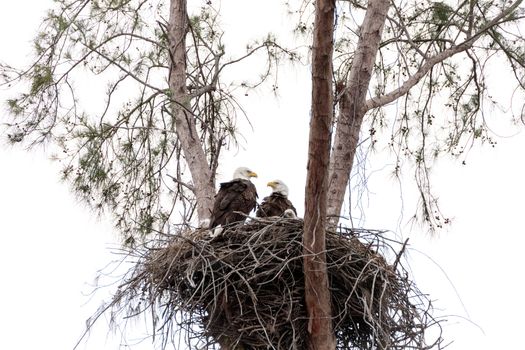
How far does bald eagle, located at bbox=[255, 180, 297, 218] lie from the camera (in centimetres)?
769

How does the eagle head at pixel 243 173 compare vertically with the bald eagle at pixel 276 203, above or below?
above

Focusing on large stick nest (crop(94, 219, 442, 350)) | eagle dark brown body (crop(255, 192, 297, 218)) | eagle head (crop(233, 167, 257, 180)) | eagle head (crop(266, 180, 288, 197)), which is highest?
eagle head (crop(233, 167, 257, 180))

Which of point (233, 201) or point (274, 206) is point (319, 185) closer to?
point (233, 201)

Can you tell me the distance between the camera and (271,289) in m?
6.80

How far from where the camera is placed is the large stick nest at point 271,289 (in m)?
6.67

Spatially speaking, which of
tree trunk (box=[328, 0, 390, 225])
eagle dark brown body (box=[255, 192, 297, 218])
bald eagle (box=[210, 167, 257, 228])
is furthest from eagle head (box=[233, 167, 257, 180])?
tree trunk (box=[328, 0, 390, 225])

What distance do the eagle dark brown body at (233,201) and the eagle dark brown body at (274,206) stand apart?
81 millimetres

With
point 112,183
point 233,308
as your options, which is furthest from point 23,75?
point 233,308

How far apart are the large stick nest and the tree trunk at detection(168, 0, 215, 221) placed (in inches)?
48.4

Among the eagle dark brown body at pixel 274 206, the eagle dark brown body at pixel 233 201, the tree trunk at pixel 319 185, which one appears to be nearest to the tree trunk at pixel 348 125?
the eagle dark brown body at pixel 274 206

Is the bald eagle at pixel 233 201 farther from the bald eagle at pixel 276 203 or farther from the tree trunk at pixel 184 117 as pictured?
the tree trunk at pixel 184 117

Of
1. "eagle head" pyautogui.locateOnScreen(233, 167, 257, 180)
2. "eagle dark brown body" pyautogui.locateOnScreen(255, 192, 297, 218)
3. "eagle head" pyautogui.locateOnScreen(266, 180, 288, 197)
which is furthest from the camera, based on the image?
"eagle head" pyautogui.locateOnScreen(233, 167, 257, 180)

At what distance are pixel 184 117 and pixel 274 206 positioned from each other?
47.6 inches

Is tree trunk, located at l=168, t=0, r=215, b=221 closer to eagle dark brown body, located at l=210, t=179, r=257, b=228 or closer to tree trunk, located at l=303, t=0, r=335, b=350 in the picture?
eagle dark brown body, located at l=210, t=179, r=257, b=228
